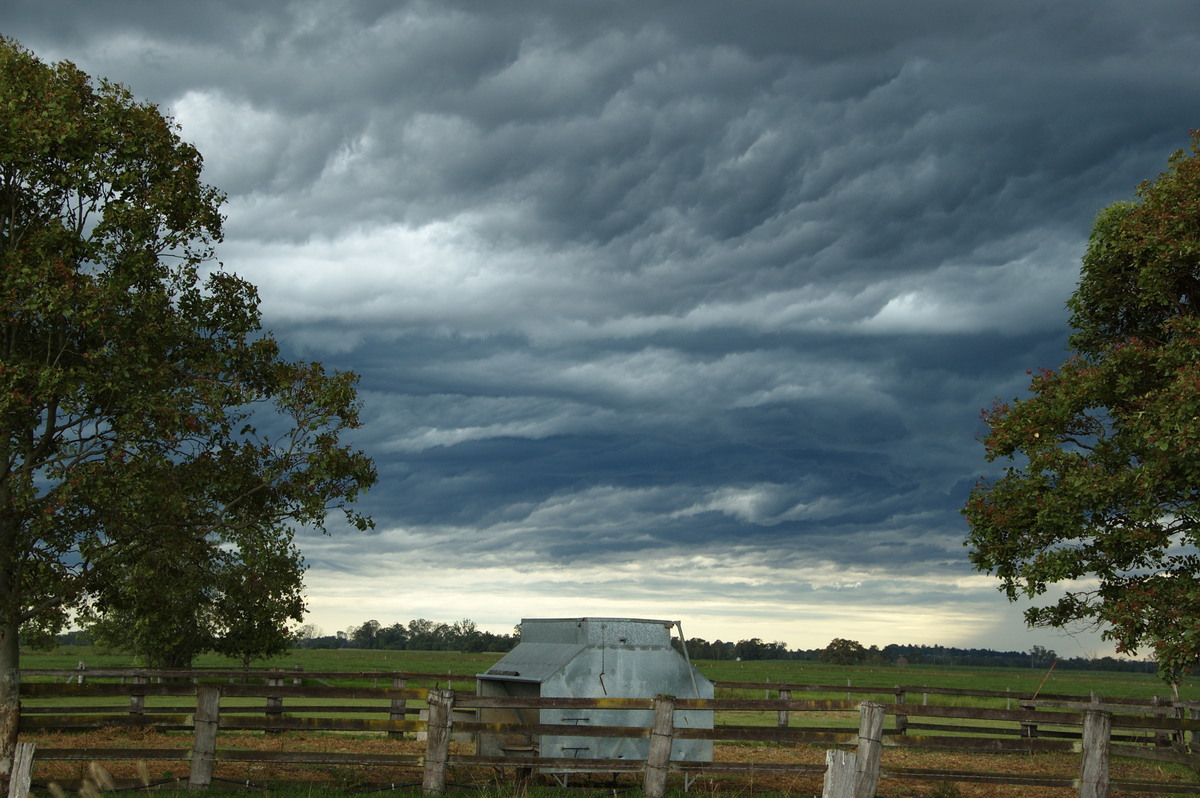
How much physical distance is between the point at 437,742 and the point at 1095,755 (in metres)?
9.56

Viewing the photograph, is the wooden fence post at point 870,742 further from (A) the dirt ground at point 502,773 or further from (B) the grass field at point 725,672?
(B) the grass field at point 725,672

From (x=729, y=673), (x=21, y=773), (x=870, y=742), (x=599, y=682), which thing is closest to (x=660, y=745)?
(x=599, y=682)

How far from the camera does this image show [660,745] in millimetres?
14352

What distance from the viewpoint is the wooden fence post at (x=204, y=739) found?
46.6 feet

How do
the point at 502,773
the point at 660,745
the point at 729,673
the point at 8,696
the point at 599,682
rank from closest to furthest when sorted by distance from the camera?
the point at 660,745 → the point at 8,696 → the point at 502,773 → the point at 599,682 → the point at 729,673

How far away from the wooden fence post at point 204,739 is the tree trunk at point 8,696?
2.31m

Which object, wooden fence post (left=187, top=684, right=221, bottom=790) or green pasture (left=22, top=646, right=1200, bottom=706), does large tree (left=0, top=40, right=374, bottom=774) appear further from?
green pasture (left=22, top=646, right=1200, bottom=706)

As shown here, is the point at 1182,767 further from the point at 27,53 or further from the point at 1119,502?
the point at 27,53

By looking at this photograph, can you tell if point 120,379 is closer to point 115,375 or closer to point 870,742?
point 115,375

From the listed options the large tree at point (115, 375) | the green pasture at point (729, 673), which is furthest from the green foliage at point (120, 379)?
the green pasture at point (729, 673)

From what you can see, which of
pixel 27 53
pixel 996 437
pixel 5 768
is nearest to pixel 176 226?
pixel 27 53

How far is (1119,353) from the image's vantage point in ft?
66.0

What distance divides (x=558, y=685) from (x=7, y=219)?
41.0 feet

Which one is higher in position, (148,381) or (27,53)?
(27,53)
